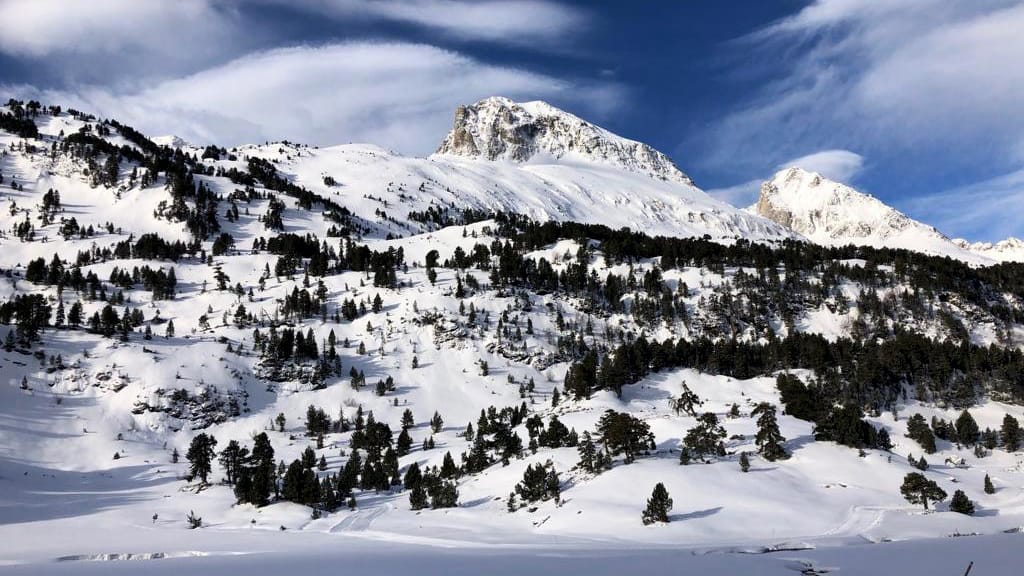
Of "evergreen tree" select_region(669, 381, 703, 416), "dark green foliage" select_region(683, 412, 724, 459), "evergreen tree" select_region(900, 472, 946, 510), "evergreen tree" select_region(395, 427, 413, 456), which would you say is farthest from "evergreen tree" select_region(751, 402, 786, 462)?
"evergreen tree" select_region(395, 427, 413, 456)

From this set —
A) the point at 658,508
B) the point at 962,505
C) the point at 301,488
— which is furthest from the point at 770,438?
the point at 301,488

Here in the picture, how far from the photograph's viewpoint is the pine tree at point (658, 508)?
173ft

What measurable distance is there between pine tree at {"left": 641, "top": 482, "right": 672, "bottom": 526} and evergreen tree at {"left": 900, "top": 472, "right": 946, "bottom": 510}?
29.9 m

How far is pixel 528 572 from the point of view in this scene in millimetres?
18016

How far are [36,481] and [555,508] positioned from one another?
74200mm

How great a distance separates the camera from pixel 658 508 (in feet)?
174

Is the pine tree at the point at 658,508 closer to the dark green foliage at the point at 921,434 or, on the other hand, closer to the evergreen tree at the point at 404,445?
the evergreen tree at the point at 404,445

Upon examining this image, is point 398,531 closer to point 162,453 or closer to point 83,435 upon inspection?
point 162,453

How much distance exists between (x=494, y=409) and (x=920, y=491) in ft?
217

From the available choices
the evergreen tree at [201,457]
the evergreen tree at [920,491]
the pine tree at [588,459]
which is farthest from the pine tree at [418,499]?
the evergreen tree at [920,491]

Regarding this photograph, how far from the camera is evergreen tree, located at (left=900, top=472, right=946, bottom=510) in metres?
62.3

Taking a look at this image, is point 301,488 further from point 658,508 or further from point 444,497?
point 658,508

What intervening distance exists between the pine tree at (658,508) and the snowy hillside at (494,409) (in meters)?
0.46

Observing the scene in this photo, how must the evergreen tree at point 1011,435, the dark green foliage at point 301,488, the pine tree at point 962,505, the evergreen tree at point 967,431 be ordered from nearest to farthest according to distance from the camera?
the pine tree at point 962,505
the dark green foliage at point 301,488
the evergreen tree at point 1011,435
the evergreen tree at point 967,431
